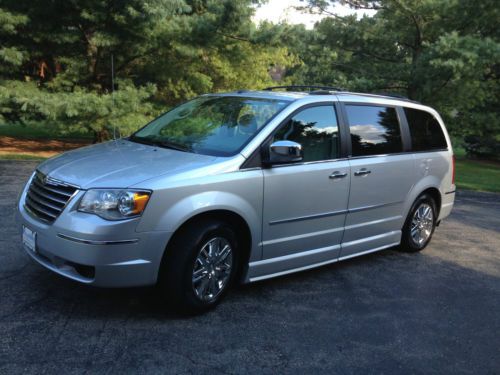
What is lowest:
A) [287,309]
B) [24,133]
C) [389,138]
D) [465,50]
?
[24,133]

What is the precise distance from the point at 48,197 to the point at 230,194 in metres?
1.38

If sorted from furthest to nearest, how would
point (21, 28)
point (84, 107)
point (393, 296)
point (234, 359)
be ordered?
point (21, 28)
point (84, 107)
point (393, 296)
point (234, 359)

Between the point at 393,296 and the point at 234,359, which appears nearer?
the point at 234,359

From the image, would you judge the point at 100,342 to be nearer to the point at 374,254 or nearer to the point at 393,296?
the point at 393,296

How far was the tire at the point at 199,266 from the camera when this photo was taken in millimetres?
3793

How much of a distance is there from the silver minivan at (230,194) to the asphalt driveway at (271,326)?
0.89 ft

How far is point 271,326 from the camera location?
3.91 meters

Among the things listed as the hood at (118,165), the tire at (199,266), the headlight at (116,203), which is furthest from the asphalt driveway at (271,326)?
the hood at (118,165)

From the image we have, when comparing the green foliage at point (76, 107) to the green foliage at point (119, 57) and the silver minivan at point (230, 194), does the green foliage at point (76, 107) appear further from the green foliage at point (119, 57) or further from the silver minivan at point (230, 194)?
the silver minivan at point (230, 194)

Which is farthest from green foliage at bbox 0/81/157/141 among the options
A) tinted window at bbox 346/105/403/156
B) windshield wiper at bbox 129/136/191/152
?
tinted window at bbox 346/105/403/156

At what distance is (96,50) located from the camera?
48.0ft

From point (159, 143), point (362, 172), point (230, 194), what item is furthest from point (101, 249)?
point (362, 172)

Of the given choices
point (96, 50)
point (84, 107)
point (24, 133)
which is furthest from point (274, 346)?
point (24, 133)

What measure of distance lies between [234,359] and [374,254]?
3.17 meters
